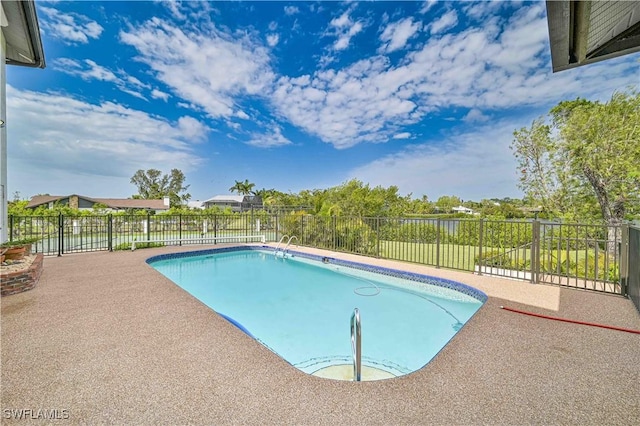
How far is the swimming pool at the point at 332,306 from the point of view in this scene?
3.86 metres

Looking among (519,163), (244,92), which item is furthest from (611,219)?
(244,92)

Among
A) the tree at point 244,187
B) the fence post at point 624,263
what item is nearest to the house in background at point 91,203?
the tree at point 244,187

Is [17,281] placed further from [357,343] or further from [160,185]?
[160,185]

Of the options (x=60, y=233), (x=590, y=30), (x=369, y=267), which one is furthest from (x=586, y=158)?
(x=60, y=233)

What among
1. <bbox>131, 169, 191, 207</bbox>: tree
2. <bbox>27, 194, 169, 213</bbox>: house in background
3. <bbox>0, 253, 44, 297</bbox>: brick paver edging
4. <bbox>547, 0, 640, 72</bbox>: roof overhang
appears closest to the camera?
<bbox>547, 0, 640, 72</bbox>: roof overhang

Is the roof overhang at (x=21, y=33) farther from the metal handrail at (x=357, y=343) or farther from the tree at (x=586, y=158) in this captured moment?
the tree at (x=586, y=158)

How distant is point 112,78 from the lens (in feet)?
48.9

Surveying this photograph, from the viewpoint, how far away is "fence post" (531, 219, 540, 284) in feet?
17.7

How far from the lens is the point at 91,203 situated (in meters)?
34.8

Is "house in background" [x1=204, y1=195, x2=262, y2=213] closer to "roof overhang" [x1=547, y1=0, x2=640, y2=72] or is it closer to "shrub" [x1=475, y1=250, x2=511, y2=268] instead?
"shrub" [x1=475, y1=250, x2=511, y2=268]

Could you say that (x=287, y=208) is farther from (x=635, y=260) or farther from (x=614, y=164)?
(x=614, y=164)

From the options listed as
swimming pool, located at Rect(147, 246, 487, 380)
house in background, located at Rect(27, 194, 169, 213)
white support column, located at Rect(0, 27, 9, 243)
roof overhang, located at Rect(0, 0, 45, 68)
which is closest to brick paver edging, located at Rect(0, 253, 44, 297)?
swimming pool, located at Rect(147, 246, 487, 380)

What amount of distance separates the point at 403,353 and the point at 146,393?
306 cm

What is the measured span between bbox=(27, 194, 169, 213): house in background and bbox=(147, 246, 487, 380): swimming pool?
2871 centimetres
